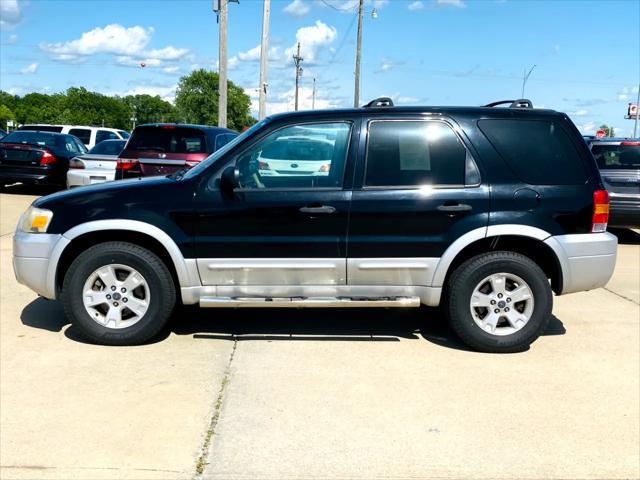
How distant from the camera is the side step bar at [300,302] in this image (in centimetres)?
491

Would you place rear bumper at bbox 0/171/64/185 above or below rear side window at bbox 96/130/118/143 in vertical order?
below

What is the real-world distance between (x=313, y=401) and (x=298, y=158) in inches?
77.3

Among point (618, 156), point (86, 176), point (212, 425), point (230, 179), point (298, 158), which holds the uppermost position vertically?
point (618, 156)

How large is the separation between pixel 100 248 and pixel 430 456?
2945mm

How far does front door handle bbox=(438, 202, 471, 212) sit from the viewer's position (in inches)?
193

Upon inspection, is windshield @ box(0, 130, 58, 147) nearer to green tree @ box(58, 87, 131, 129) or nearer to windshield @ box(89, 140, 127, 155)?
windshield @ box(89, 140, 127, 155)

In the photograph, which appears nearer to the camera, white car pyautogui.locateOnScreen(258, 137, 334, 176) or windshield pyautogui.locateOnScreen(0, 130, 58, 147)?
white car pyautogui.locateOnScreen(258, 137, 334, 176)

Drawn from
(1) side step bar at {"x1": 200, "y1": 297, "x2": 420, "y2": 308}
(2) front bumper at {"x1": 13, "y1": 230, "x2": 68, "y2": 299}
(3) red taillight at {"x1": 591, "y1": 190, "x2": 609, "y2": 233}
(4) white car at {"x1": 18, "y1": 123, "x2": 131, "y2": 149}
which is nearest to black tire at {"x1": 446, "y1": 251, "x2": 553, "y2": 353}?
(1) side step bar at {"x1": 200, "y1": 297, "x2": 420, "y2": 308}

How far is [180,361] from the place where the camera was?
15.5 feet

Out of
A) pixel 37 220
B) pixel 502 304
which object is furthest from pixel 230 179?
pixel 502 304

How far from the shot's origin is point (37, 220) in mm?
4980

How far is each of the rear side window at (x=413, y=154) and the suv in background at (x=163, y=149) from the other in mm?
A: 4884

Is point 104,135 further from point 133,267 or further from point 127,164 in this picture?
point 133,267

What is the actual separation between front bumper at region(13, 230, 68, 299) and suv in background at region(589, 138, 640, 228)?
8.09 meters
